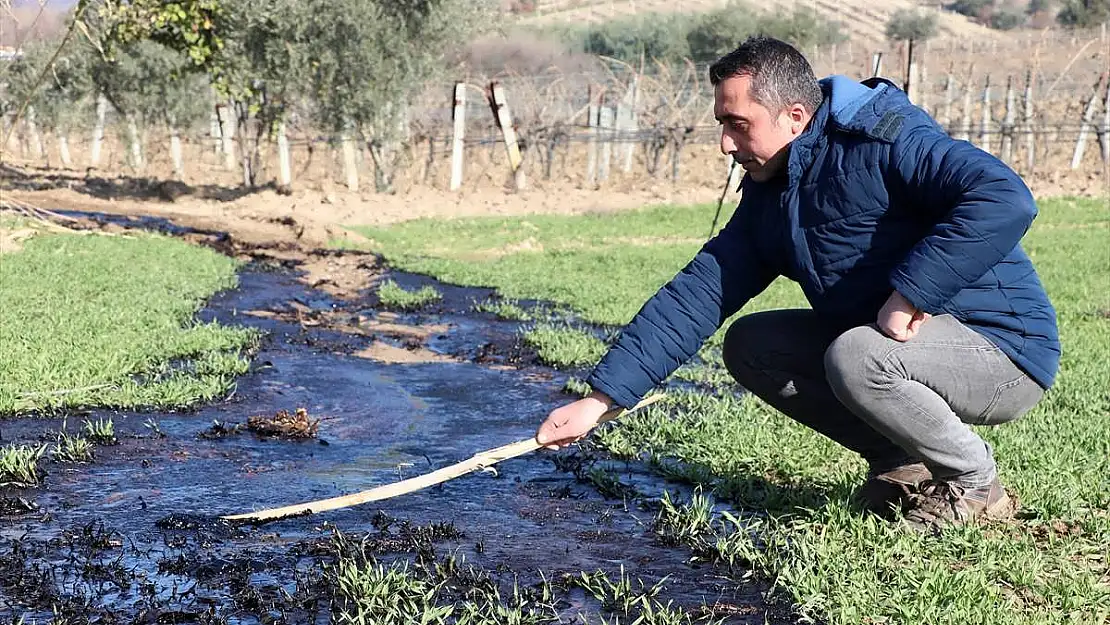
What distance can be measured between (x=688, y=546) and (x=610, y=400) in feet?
2.36

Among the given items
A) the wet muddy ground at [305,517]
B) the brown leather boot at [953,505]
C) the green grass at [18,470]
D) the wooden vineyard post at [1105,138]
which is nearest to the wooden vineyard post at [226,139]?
the wooden vineyard post at [1105,138]

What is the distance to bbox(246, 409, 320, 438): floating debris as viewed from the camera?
589cm

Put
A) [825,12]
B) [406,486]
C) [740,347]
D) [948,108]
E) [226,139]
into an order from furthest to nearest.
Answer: [825,12]
[948,108]
[226,139]
[740,347]
[406,486]

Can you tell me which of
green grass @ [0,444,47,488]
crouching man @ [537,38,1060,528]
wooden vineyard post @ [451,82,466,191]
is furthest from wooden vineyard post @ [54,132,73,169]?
crouching man @ [537,38,1060,528]

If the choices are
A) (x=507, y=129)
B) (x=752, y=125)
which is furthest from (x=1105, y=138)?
(x=752, y=125)

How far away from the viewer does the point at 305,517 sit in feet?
14.5

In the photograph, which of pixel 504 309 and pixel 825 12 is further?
pixel 825 12

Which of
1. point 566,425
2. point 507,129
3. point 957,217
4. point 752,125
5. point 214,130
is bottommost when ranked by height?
point 566,425

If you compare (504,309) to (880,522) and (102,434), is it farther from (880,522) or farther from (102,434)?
(880,522)

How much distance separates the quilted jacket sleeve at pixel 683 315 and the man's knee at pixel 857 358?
0.45 m

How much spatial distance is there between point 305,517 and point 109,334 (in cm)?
444

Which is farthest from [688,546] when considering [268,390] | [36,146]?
[36,146]

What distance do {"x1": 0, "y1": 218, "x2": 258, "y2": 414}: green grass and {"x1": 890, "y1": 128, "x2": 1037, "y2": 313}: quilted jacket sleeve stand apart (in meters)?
4.55

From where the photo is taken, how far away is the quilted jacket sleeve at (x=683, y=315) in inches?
152
